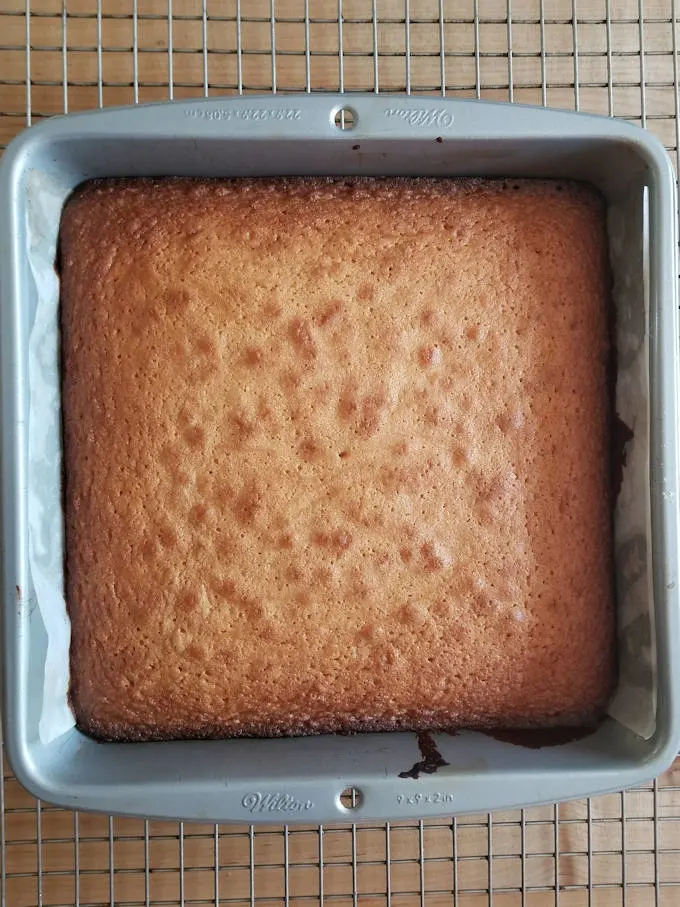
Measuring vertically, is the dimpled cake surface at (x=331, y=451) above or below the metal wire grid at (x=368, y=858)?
above

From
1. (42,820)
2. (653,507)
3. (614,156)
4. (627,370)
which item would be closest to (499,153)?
(614,156)

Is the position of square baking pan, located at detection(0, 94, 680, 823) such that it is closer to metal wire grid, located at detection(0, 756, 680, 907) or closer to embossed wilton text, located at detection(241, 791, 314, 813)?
embossed wilton text, located at detection(241, 791, 314, 813)

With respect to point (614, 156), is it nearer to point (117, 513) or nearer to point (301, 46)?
point (301, 46)

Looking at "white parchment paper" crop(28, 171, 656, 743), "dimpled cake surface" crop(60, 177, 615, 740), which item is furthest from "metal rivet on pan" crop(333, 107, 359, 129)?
"white parchment paper" crop(28, 171, 656, 743)

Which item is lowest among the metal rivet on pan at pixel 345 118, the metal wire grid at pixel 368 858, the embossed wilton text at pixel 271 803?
the metal wire grid at pixel 368 858

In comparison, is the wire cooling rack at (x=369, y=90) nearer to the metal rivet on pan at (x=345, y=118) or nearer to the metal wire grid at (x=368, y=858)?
the metal wire grid at (x=368, y=858)

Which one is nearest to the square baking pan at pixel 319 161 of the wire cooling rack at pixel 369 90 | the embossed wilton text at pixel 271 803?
the embossed wilton text at pixel 271 803
